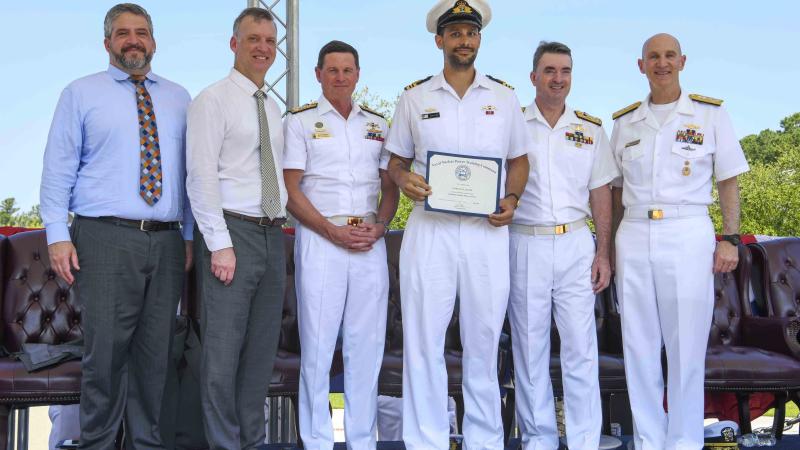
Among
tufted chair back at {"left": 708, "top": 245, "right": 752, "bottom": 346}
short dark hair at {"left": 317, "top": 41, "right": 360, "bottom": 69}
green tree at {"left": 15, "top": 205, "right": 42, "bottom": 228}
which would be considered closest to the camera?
short dark hair at {"left": 317, "top": 41, "right": 360, "bottom": 69}

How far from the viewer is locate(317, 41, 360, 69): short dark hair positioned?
3.93 m

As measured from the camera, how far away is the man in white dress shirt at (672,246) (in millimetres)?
3830

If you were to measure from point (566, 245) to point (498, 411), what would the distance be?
773mm

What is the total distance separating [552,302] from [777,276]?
1.82 m

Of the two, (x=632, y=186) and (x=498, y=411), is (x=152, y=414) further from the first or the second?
(x=632, y=186)

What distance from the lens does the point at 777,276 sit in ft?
16.7

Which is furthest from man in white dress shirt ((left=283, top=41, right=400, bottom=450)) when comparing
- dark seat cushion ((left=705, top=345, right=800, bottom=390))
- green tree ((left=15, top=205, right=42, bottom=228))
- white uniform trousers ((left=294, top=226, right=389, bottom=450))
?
green tree ((left=15, top=205, right=42, bottom=228))

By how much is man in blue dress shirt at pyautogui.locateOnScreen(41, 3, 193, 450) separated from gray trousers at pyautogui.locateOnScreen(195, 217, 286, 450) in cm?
20

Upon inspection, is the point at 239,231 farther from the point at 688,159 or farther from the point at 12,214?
the point at 12,214

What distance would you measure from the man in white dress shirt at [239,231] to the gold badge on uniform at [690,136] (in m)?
1.73

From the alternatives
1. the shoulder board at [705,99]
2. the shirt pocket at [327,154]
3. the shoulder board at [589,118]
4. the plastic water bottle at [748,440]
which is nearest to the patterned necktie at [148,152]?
the shirt pocket at [327,154]

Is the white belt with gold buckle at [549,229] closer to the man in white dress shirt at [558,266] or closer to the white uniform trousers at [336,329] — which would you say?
the man in white dress shirt at [558,266]

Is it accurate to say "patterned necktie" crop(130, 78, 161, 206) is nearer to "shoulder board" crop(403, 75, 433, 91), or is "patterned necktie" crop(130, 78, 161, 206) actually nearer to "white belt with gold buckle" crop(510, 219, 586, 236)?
"shoulder board" crop(403, 75, 433, 91)

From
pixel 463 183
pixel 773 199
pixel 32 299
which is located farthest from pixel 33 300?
pixel 773 199
